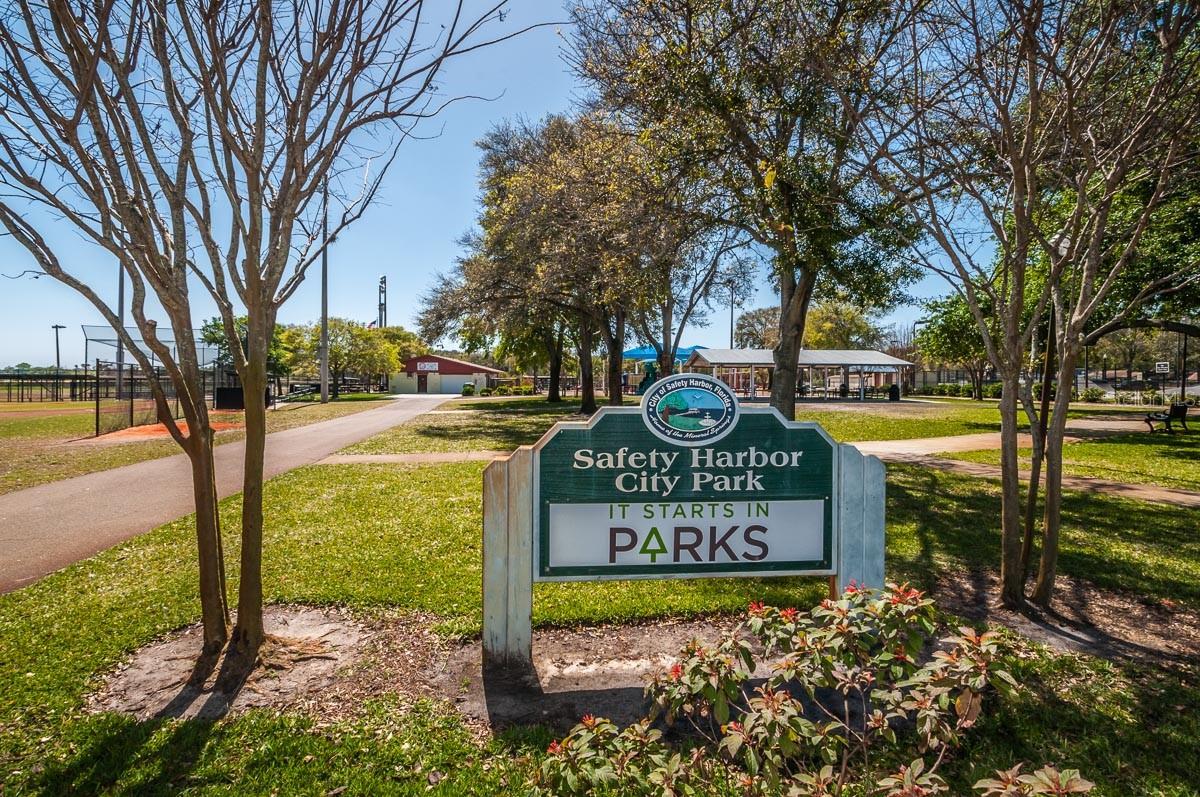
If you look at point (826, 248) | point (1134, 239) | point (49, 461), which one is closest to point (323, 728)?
point (1134, 239)

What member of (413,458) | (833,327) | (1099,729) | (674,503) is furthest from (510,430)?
(833,327)

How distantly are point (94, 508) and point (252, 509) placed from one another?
592 cm

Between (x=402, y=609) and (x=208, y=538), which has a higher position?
(x=208, y=538)

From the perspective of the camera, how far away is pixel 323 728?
3.08m

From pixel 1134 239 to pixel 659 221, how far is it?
643 centimetres

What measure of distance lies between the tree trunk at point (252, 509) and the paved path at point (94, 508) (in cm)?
288

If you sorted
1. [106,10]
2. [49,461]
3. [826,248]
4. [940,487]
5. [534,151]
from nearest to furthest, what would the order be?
1. [106,10]
2. [826,248]
3. [940,487]
4. [49,461]
5. [534,151]

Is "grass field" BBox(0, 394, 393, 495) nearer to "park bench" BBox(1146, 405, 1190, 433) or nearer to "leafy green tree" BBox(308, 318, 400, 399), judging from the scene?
"park bench" BBox(1146, 405, 1190, 433)

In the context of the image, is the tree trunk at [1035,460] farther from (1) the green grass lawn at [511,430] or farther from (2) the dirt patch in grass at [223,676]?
(1) the green grass lawn at [511,430]

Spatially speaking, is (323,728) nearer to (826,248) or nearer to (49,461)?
(826,248)

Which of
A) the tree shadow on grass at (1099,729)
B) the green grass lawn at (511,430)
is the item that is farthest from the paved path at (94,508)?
the tree shadow on grass at (1099,729)

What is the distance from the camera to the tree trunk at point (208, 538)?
355 cm

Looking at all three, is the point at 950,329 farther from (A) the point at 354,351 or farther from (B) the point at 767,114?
(A) the point at 354,351

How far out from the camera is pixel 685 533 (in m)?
3.79
